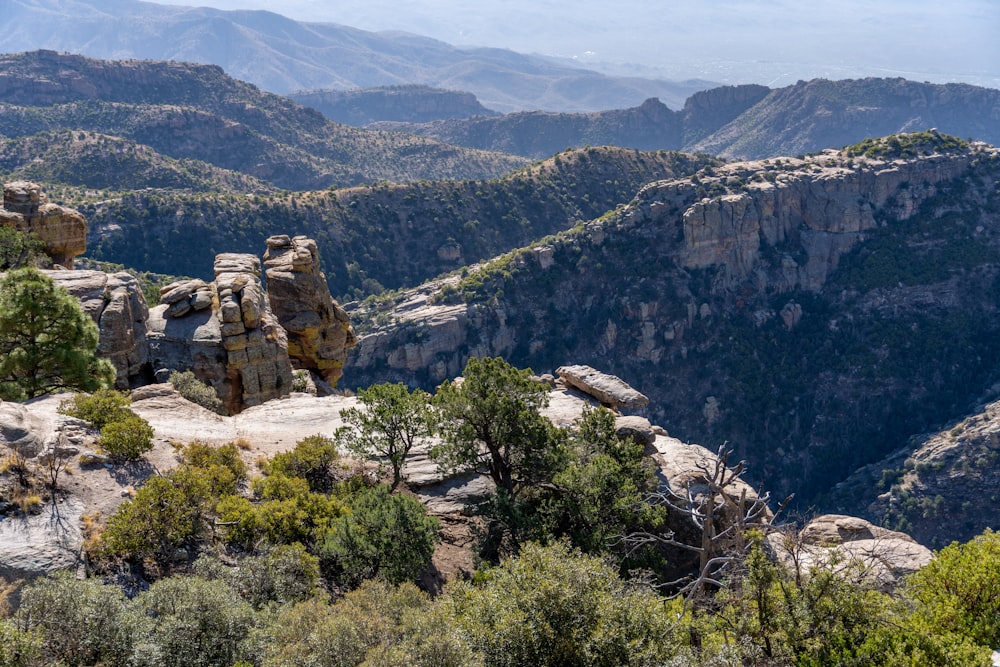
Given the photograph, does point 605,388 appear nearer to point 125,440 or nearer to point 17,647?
point 125,440

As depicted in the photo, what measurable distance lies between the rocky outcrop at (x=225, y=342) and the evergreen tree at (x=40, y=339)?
7.33 metres

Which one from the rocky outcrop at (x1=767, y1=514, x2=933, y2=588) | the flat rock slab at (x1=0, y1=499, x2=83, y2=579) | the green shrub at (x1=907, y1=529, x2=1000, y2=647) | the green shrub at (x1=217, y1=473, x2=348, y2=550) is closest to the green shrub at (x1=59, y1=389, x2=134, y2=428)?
the flat rock slab at (x1=0, y1=499, x2=83, y2=579)

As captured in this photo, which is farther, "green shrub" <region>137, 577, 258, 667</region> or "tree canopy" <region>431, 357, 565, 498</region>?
"tree canopy" <region>431, 357, 565, 498</region>

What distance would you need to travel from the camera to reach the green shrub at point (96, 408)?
74.2 ft

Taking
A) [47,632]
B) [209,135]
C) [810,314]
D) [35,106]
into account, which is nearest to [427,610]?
[47,632]

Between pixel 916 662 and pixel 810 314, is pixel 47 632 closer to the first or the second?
pixel 916 662

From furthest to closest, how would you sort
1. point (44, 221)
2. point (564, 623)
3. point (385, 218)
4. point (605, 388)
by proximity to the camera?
point (385, 218) → point (44, 221) → point (605, 388) → point (564, 623)

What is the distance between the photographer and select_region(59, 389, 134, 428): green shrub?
22625 millimetres

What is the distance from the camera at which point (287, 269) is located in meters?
42.7

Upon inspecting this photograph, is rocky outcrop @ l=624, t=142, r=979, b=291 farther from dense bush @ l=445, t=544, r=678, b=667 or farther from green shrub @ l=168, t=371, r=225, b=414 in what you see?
→ dense bush @ l=445, t=544, r=678, b=667

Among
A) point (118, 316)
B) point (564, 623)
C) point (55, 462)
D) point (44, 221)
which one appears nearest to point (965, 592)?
point (564, 623)

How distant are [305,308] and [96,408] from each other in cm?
2044

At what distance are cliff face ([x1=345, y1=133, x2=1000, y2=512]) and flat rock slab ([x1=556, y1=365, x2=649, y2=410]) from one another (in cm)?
5104

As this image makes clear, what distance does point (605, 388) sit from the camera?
112 ft
